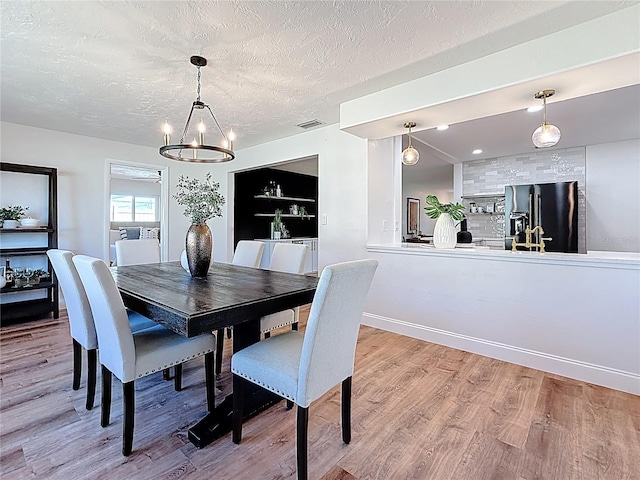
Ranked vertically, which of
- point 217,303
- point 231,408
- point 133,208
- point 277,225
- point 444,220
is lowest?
point 231,408

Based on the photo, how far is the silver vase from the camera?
2404 millimetres

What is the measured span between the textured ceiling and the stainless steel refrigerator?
11.3 ft

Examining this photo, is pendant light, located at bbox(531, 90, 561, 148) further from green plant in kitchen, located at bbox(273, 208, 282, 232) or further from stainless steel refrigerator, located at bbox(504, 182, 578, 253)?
green plant in kitchen, located at bbox(273, 208, 282, 232)

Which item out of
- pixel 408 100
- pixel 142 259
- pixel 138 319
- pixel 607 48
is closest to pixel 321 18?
pixel 408 100

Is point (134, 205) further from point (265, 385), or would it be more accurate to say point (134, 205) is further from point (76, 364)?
point (265, 385)

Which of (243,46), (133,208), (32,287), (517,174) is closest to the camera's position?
(243,46)

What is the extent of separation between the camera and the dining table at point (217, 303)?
1498 mm

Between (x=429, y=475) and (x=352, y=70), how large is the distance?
2.69 m

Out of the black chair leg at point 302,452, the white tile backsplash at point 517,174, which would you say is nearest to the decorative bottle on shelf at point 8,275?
the black chair leg at point 302,452

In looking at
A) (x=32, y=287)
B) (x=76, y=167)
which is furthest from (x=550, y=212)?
(x=32, y=287)

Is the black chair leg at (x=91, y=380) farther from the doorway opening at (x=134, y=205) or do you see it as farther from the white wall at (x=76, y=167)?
Result: the doorway opening at (x=134, y=205)

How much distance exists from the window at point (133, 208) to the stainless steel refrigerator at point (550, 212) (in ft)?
31.4

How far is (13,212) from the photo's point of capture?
12.6ft

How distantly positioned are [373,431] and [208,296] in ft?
4.03
